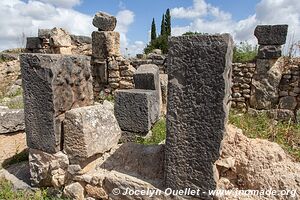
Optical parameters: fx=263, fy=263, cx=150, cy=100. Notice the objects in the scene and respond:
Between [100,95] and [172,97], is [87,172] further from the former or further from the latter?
[100,95]

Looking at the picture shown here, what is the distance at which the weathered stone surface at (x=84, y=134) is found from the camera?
2861mm

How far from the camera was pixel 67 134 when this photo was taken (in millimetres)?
2930

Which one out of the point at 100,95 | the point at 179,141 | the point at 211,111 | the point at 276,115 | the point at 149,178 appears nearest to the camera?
the point at 211,111

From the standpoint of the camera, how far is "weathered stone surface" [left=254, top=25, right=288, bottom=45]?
21.3 feet

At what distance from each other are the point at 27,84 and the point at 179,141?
1806mm

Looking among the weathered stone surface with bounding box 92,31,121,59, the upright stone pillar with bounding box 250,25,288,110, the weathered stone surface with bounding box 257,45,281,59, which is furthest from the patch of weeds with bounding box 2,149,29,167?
the weathered stone surface with bounding box 257,45,281,59

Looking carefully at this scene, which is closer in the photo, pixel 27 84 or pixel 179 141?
pixel 179 141

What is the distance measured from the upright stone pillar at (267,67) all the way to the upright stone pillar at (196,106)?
5.16m

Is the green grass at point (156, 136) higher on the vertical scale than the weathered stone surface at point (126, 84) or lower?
lower

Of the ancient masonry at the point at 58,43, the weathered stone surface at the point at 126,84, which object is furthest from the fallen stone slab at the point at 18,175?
the ancient masonry at the point at 58,43

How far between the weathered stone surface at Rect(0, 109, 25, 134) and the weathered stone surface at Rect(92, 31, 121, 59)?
12.3 ft

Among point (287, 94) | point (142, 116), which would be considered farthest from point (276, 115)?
point (142, 116)

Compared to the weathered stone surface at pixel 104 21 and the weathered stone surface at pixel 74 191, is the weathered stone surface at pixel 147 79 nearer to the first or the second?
the weathered stone surface at pixel 104 21

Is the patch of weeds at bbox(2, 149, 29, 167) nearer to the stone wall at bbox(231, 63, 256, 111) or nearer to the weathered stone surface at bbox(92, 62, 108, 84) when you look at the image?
the weathered stone surface at bbox(92, 62, 108, 84)
